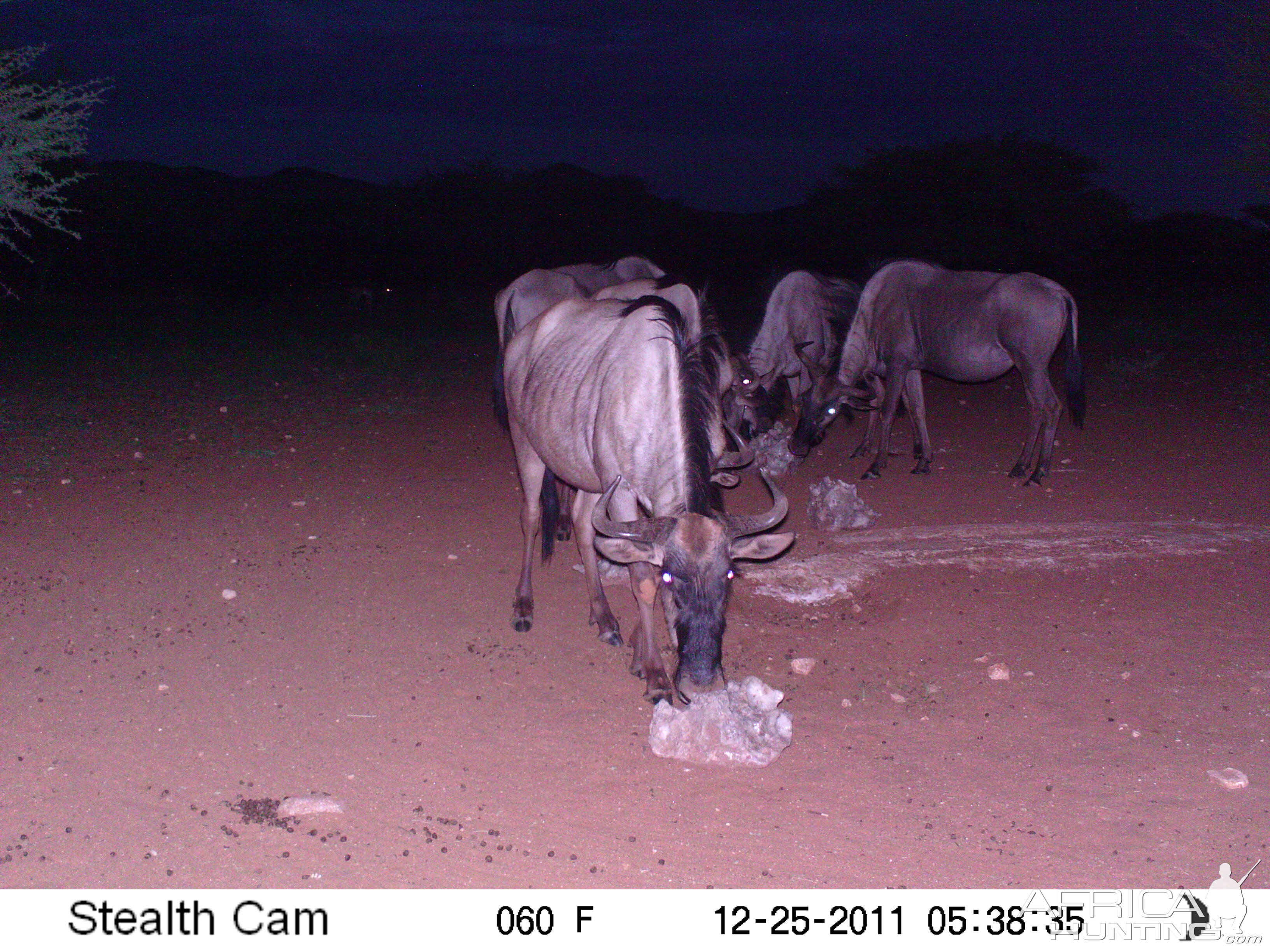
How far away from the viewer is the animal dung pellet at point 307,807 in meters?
3.76

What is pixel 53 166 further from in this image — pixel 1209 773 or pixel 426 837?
pixel 1209 773

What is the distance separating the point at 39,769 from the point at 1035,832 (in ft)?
12.2

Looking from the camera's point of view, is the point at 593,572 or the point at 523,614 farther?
the point at 523,614

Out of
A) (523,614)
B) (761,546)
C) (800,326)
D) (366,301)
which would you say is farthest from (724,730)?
(366,301)

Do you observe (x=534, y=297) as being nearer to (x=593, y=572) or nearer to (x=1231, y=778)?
(x=593, y=572)

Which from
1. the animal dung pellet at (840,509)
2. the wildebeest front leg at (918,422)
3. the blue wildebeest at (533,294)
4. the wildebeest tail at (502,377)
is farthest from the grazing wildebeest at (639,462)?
the wildebeest front leg at (918,422)

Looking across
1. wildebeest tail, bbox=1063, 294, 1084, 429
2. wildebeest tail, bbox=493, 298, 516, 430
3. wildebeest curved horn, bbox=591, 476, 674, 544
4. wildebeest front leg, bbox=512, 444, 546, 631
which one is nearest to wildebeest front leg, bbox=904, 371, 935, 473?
wildebeest tail, bbox=1063, 294, 1084, 429

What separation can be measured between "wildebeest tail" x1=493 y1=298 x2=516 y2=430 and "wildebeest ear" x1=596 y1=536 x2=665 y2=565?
2289mm

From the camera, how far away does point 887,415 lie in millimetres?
9867

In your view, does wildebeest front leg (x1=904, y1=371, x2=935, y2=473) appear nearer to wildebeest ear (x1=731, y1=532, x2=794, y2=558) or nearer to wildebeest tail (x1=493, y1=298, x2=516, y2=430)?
wildebeest tail (x1=493, y1=298, x2=516, y2=430)

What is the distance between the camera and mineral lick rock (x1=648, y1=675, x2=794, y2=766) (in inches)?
166

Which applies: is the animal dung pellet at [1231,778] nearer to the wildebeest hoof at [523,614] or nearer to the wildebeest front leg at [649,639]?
the wildebeest front leg at [649,639]

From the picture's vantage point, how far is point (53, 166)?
18984 mm

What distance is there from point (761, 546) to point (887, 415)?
5.98 meters
